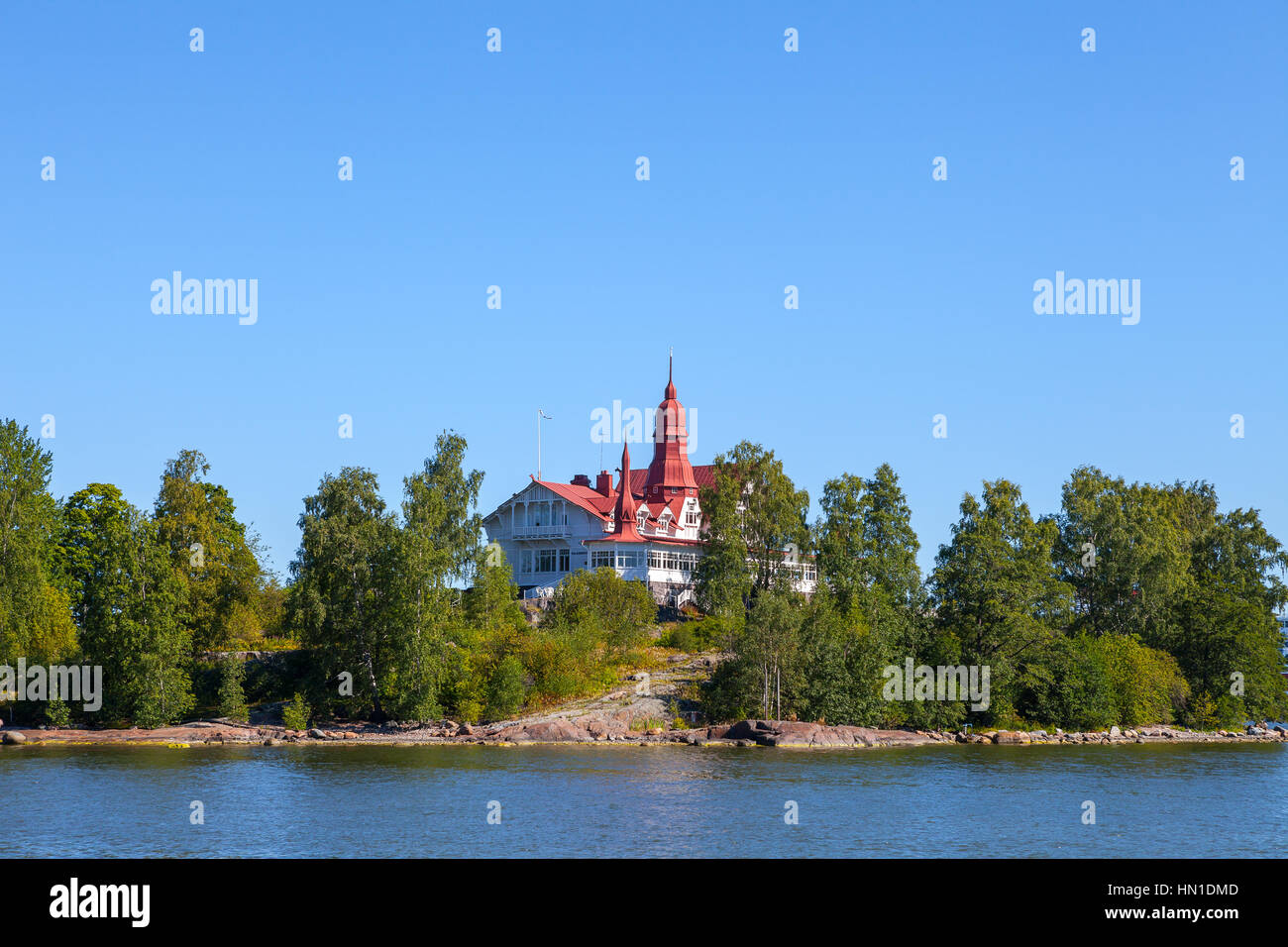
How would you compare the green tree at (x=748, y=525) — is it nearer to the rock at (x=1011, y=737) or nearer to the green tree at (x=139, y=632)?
the rock at (x=1011, y=737)

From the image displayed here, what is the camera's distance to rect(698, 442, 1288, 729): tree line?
7212cm

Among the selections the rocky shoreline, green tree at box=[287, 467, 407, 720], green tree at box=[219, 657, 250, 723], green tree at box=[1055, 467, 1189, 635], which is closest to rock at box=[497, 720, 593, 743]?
the rocky shoreline

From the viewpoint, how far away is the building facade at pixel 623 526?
96812mm

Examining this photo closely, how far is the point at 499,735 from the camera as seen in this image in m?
66.2

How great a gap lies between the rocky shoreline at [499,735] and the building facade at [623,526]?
2303 centimetres

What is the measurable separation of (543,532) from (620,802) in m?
58.1

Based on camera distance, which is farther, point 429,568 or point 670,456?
point 670,456

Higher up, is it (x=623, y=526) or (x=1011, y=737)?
(x=623, y=526)

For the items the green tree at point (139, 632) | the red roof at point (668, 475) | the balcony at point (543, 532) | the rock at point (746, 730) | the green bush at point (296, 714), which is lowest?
the rock at point (746, 730)

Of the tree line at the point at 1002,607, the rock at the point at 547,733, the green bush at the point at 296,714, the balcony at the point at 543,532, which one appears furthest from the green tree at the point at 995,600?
the green bush at the point at 296,714

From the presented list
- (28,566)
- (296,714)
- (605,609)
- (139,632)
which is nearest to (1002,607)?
(605,609)

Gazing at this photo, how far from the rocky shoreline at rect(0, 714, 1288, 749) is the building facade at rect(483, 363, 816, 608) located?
75.6 ft

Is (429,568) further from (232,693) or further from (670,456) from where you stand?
(670,456)

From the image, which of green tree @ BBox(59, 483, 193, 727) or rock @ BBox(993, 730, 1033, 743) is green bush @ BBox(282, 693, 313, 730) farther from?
rock @ BBox(993, 730, 1033, 743)
